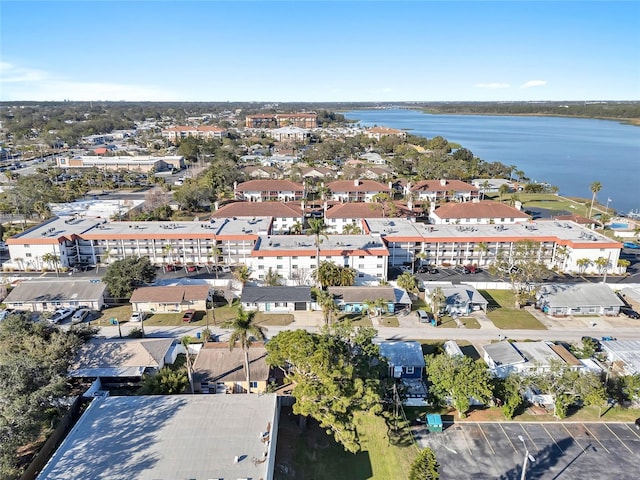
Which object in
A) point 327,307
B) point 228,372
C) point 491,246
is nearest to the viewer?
point 228,372

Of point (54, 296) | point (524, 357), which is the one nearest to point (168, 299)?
point (54, 296)

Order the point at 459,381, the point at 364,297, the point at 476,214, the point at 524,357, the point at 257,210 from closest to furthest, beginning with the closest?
the point at 459,381 < the point at 524,357 < the point at 364,297 < the point at 476,214 < the point at 257,210

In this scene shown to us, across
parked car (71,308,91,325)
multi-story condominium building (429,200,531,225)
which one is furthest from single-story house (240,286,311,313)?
multi-story condominium building (429,200,531,225)

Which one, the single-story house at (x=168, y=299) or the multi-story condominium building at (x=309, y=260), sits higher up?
the multi-story condominium building at (x=309, y=260)

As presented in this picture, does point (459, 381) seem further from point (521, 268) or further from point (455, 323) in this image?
point (521, 268)

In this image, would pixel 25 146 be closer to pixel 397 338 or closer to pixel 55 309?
pixel 55 309

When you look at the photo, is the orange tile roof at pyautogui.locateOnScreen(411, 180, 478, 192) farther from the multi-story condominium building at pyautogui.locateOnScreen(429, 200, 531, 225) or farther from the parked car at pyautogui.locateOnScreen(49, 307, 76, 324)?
the parked car at pyautogui.locateOnScreen(49, 307, 76, 324)

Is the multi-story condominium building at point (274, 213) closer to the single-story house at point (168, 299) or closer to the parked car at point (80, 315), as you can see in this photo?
the single-story house at point (168, 299)

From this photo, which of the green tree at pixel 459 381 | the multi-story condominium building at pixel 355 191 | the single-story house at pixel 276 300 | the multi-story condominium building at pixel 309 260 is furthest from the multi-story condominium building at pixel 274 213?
the green tree at pixel 459 381
